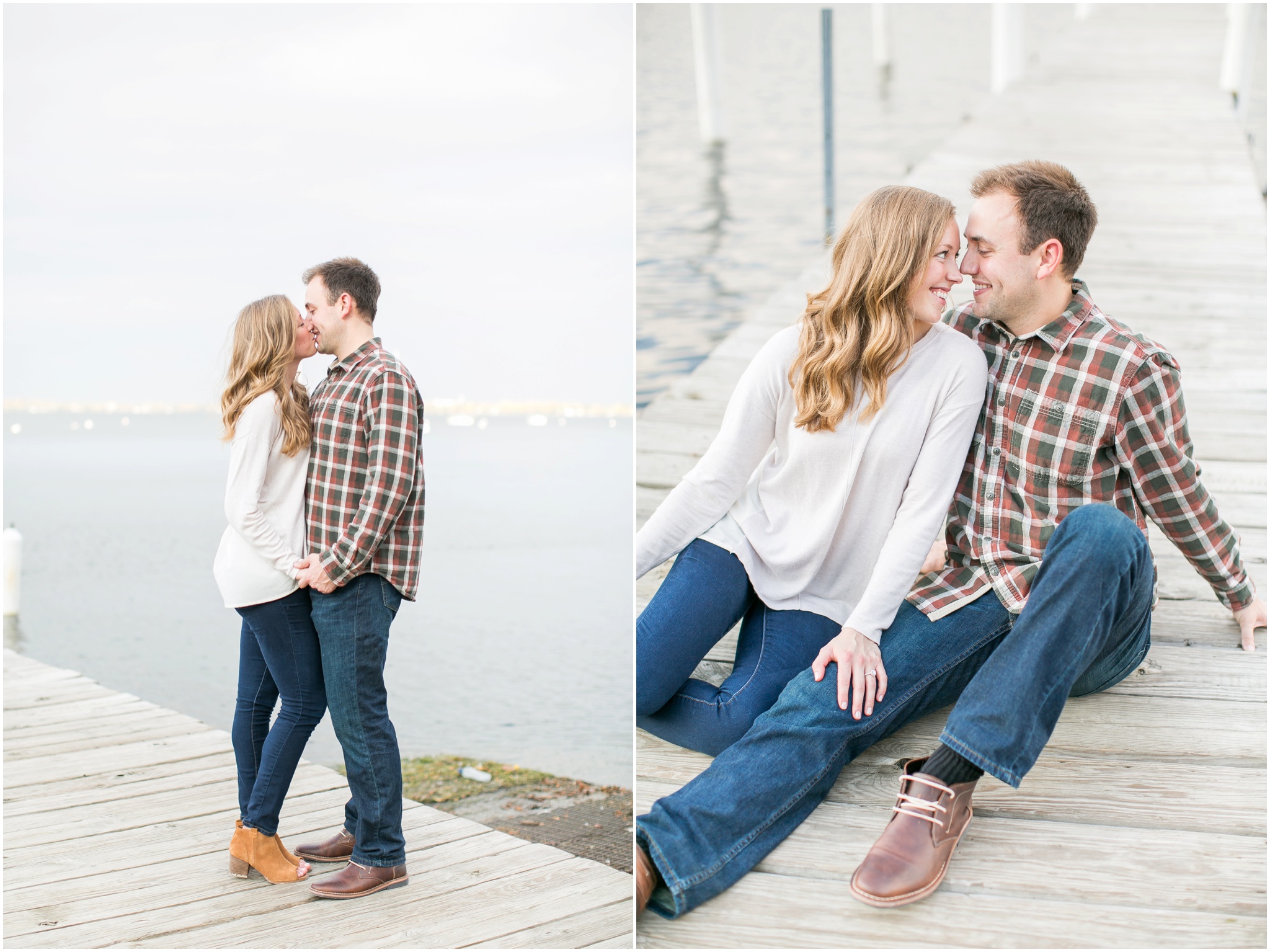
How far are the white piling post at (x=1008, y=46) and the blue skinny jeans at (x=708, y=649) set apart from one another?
7351 mm

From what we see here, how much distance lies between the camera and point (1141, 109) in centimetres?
708

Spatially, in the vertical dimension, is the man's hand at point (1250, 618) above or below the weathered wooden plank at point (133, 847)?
above

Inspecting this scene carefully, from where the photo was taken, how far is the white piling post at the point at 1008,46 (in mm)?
8234

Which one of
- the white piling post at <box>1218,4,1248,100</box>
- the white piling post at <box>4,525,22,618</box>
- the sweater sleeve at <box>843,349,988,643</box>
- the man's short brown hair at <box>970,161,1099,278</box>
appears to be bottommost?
the white piling post at <box>4,525,22,618</box>

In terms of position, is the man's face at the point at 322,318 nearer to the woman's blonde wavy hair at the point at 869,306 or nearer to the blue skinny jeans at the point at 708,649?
the blue skinny jeans at the point at 708,649

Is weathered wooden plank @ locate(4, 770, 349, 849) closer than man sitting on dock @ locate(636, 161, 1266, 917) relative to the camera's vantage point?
No

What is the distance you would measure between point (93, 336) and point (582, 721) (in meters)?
15.3

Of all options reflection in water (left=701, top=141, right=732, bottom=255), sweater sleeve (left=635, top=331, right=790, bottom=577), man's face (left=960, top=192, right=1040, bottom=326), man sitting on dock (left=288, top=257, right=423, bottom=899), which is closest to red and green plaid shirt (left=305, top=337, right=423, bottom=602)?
man sitting on dock (left=288, top=257, right=423, bottom=899)

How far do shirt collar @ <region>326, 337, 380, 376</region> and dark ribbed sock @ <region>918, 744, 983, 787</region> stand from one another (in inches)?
53.6

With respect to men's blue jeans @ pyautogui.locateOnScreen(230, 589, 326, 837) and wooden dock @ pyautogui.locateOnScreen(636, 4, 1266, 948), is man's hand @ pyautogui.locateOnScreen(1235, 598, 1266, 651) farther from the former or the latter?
men's blue jeans @ pyautogui.locateOnScreen(230, 589, 326, 837)

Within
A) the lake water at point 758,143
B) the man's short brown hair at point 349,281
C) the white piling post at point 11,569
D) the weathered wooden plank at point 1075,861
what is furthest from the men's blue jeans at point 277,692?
the white piling post at point 11,569

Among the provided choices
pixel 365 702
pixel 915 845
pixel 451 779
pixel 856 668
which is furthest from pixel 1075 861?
pixel 451 779

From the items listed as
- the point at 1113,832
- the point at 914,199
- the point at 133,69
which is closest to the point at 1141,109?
the point at 914,199

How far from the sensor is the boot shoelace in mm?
1641
